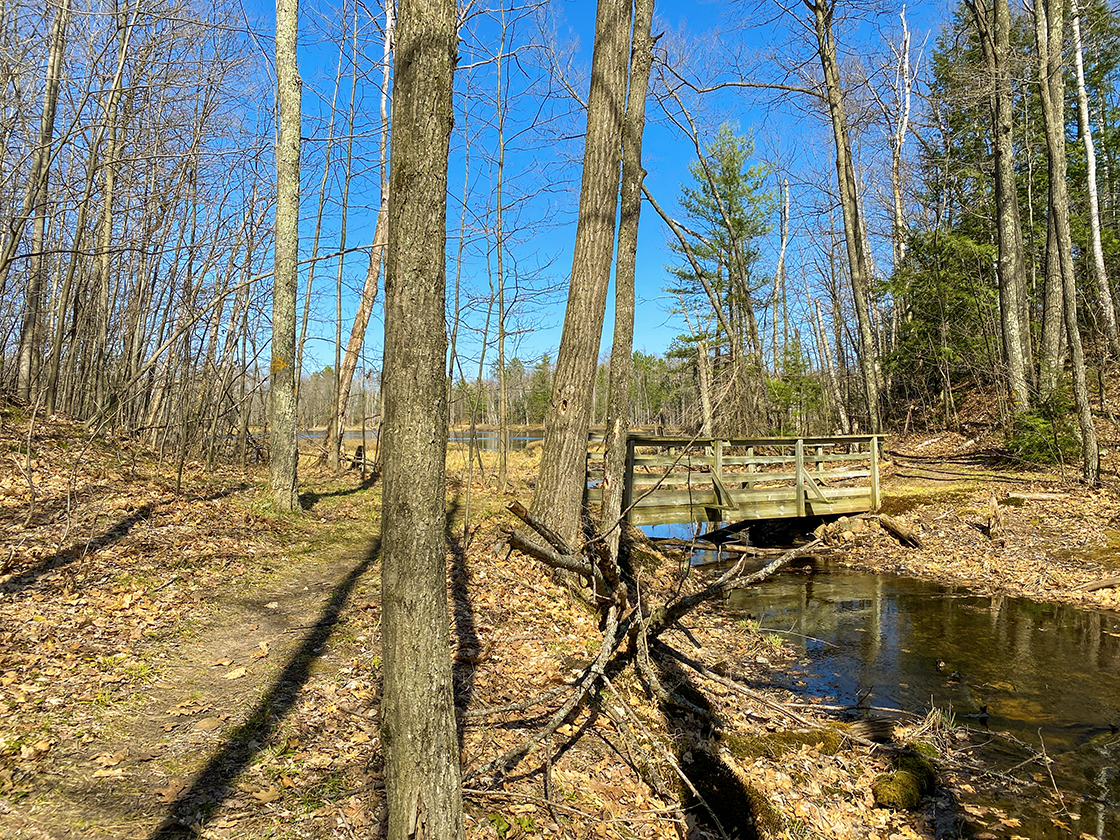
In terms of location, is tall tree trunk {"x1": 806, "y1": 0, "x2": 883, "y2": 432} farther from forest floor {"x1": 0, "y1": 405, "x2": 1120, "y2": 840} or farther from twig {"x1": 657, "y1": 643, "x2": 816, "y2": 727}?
twig {"x1": 657, "y1": 643, "x2": 816, "y2": 727}

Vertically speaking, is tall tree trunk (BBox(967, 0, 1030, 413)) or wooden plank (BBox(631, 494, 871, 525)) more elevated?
tall tree trunk (BBox(967, 0, 1030, 413))

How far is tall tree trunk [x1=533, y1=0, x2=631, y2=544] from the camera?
20.9 ft

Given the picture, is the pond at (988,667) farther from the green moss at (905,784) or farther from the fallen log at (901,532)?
the fallen log at (901,532)

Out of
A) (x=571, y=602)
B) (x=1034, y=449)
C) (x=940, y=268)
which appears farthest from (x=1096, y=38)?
(x=571, y=602)

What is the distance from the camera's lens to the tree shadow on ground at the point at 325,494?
356 inches

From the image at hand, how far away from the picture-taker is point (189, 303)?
10039 mm

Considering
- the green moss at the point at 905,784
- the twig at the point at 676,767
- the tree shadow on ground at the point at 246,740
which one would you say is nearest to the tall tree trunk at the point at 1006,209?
the green moss at the point at 905,784

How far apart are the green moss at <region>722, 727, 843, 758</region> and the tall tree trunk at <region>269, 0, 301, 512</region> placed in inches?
248

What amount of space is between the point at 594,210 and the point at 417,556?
5.10 metres

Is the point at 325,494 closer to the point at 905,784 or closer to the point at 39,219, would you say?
the point at 39,219

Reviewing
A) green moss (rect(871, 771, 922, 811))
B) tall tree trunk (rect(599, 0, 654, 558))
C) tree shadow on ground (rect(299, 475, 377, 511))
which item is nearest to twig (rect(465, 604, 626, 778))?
green moss (rect(871, 771, 922, 811))

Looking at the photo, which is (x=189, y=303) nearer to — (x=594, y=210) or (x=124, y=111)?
(x=124, y=111)

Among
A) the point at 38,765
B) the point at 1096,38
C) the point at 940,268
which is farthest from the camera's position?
the point at 940,268

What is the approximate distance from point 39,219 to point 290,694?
7812mm
